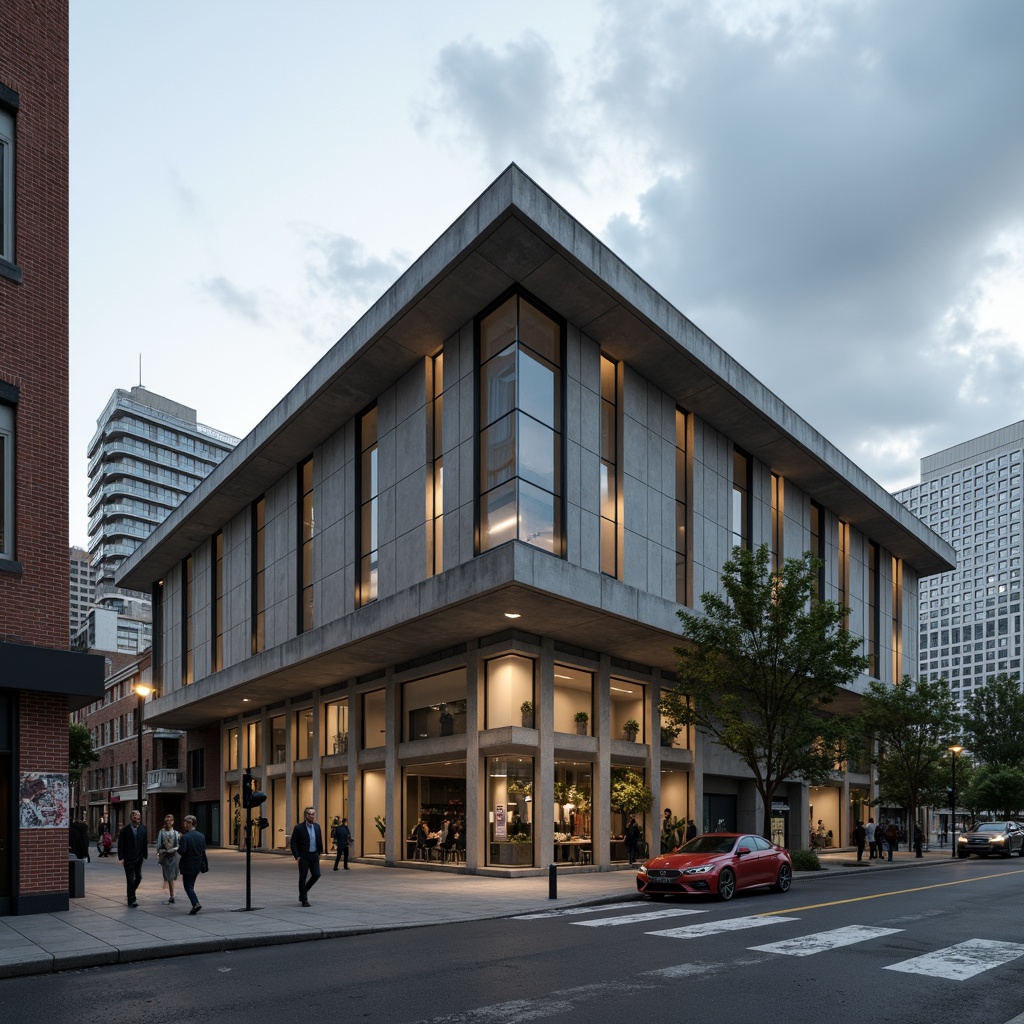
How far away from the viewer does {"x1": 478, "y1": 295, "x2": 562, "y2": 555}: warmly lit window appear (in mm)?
27047

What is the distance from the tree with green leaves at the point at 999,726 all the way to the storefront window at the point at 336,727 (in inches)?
2820

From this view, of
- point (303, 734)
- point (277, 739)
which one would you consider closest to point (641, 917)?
point (303, 734)

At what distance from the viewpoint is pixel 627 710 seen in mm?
33469

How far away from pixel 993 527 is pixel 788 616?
190m

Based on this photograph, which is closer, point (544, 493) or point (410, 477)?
point (544, 493)

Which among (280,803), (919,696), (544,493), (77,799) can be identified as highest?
(544,493)

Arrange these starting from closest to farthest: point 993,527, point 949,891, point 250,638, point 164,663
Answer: point 949,891
point 250,638
point 164,663
point 993,527

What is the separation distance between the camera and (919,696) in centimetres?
4409

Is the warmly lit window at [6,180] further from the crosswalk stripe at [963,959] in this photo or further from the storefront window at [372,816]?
the storefront window at [372,816]

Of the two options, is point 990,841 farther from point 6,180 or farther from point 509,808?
point 6,180

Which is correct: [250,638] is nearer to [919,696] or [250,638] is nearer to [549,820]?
[549,820]

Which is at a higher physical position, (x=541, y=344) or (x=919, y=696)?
(x=541, y=344)

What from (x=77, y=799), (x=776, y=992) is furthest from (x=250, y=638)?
(x=77, y=799)

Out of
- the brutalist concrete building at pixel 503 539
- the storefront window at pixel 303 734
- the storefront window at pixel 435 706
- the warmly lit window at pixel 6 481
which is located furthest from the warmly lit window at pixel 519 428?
the storefront window at pixel 303 734
